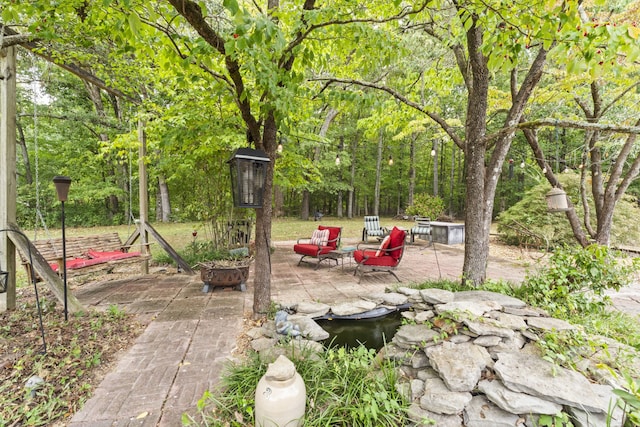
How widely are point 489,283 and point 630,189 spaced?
1683cm

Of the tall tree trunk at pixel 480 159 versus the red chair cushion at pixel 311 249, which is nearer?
the tall tree trunk at pixel 480 159

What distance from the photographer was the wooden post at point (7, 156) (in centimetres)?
321

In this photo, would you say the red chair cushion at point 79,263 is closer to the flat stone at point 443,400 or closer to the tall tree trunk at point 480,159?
the flat stone at point 443,400

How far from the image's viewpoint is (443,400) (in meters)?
1.91

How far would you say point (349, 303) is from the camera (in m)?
3.49

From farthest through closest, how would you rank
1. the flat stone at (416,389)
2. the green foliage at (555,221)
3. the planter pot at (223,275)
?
the green foliage at (555,221) < the planter pot at (223,275) < the flat stone at (416,389)

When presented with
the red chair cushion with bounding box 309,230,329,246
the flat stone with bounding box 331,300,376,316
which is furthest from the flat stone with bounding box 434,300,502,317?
the red chair cushion with bounding box 309,230,329,246

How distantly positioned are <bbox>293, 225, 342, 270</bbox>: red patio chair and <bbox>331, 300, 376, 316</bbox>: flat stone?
2138 millimetres

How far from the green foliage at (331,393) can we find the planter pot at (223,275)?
1.96 m

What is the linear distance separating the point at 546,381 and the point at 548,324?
69 centimetres

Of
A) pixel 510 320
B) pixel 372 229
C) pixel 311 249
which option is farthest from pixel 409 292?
pixel 372 229

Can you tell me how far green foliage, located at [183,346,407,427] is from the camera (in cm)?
182

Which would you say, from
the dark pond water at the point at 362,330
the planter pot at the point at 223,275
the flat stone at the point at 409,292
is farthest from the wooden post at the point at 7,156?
the flat stone at the point at 409,292

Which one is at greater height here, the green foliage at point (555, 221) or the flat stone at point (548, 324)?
the green foliage at point (555, 221)
